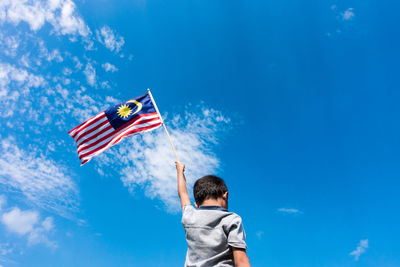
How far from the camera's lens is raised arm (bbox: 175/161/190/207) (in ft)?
13.1

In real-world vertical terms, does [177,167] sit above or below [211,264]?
above

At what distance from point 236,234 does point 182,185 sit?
5.53ft

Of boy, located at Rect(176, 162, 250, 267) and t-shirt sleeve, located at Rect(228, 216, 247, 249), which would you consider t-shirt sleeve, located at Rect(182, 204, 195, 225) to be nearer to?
boy, located at Rect(176, 162, 250, 267)

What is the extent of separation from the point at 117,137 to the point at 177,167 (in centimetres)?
618

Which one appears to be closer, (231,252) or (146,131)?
(231,252)

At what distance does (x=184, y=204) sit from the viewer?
390cm

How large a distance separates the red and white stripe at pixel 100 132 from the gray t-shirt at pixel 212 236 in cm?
747

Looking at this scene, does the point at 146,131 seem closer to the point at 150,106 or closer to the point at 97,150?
the point at 150,106

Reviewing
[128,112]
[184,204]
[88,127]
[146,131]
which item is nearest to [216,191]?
[184,204]

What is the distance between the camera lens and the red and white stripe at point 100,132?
10492 millimetres

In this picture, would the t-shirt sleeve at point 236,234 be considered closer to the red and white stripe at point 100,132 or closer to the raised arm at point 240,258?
the raised arm at point 240,258

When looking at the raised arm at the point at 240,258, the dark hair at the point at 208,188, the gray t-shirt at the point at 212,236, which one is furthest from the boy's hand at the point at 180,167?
the raised arm at the point at 240,258

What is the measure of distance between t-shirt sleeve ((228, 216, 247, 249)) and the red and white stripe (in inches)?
308

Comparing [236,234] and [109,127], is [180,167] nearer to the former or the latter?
[236,234]
